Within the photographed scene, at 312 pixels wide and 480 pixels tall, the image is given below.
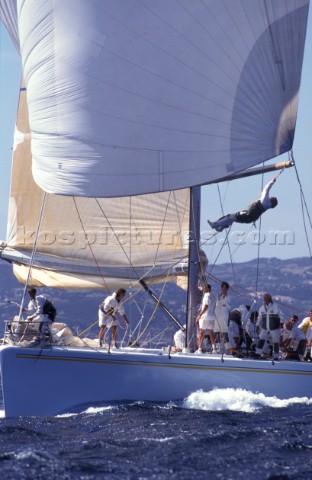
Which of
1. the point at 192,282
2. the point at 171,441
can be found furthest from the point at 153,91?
the point at 171,441

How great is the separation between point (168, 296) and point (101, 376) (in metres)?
58.8

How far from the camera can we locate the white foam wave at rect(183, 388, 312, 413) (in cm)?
1908

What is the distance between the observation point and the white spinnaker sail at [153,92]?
61.5 feet

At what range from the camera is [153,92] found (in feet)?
61.7

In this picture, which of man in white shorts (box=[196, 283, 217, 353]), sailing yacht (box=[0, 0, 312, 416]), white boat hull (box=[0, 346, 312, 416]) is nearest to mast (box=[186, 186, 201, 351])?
man in white shorts (box=[196, 283, 217, 353])

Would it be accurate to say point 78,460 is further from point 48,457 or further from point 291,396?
point 291,396

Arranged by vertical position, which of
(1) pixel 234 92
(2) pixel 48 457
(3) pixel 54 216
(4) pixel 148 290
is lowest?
(2) pixel 48 457

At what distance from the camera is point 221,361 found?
19188 mm

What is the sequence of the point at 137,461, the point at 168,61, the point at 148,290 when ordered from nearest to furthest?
1. the point at 137,461
2. the point at 168,61
3. the point at 148,290

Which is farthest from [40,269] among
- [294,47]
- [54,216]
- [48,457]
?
[48,457]

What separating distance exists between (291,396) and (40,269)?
7.11 metres

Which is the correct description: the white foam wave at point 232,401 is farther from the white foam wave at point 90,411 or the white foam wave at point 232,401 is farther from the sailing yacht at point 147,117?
the white foam wave at point 90,411

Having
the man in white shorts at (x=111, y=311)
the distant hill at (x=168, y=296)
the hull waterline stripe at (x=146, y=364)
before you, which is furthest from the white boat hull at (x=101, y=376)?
the distant hill at (x=168, y=296)

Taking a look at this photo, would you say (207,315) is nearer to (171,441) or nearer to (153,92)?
(153,92)
